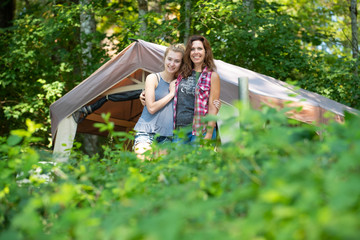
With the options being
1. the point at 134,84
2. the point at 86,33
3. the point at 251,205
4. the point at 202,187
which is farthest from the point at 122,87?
the point at 251,205

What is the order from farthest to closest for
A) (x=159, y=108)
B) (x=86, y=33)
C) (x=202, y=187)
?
1. (x=86, y=33)
2. (x=159, y=108)
3. (x=202, y=187)

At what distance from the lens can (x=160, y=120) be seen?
403 cm

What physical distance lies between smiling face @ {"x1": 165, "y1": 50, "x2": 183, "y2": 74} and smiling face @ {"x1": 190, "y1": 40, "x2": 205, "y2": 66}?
14 cm

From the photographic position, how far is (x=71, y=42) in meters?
10.9

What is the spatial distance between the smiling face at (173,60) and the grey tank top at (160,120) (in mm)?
184

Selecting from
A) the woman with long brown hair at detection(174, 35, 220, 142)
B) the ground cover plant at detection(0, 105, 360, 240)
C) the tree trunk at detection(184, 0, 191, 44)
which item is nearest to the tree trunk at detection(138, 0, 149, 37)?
the tree trunk at detection(184, 0, 191, 44)

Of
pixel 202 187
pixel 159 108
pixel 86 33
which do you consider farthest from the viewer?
pixel 86 33

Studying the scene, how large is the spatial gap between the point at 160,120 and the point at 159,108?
11 cm

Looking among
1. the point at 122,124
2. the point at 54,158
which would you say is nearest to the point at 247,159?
the point at 54,158

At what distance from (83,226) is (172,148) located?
1374mm

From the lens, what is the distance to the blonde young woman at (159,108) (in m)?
4.00

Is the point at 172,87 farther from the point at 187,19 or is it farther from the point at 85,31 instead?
the point at 85,31

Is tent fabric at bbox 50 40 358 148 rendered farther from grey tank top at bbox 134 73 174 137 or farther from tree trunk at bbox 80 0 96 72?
tree trunk at bbox 80 0 96 72

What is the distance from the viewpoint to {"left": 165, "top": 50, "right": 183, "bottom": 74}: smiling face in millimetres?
4043
